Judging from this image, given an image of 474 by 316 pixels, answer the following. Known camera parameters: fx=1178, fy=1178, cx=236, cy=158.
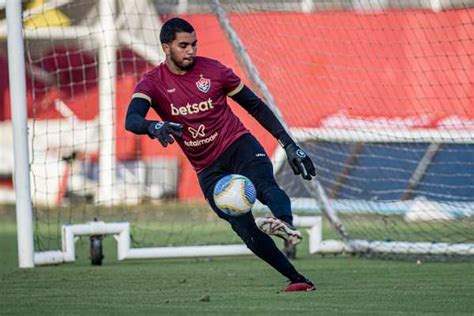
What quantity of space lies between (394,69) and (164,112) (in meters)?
4.29

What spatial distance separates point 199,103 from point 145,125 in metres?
0.69

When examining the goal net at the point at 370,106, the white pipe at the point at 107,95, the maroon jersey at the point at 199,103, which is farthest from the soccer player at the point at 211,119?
the white pipe at the point at 107,95

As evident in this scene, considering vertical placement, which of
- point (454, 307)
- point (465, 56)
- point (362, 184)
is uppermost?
point (465, 56)

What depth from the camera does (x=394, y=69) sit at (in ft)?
39.3

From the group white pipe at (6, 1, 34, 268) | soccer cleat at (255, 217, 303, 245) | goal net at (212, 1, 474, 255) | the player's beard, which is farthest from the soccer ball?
goal net at (212, 1, 474, 255)

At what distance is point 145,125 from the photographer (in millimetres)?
7602

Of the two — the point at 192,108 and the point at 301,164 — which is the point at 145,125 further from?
the point at 301,164

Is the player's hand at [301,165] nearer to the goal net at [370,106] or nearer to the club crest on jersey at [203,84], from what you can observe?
the club crest on jersey at [203,84]

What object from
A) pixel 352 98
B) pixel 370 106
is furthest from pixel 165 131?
pixel 352 98

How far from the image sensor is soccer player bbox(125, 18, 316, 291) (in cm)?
802

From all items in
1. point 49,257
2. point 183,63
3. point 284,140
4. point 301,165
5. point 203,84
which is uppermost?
point 183,63

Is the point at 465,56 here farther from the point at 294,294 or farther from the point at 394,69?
the point at 294,294

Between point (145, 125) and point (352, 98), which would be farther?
point (352, 98)

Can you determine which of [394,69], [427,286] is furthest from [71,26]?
[427,286]
